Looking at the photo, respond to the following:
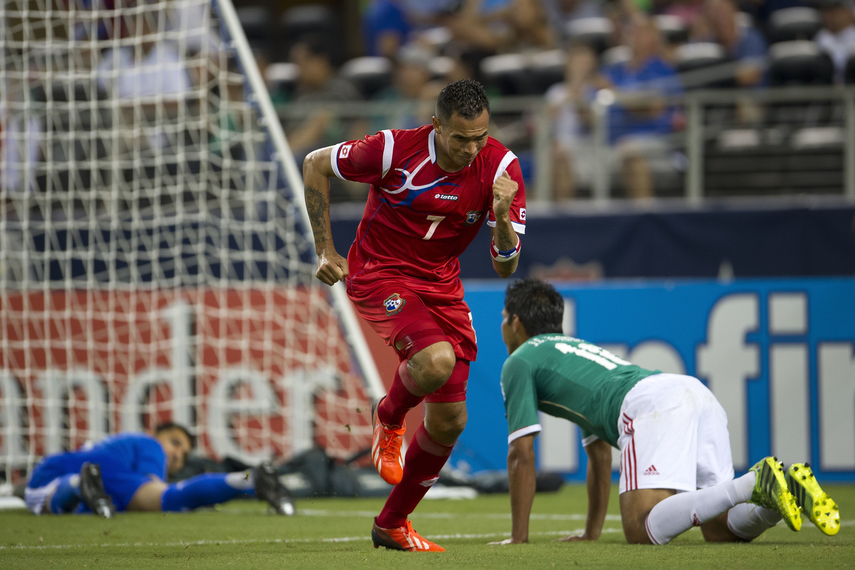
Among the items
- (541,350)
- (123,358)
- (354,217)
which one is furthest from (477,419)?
(541,350)

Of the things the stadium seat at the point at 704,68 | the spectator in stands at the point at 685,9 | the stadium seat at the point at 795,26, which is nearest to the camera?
the stadium seat at the point at 704,68

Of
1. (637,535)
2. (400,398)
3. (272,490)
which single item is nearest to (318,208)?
(400,398)

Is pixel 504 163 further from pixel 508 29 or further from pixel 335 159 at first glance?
pixel 508 29

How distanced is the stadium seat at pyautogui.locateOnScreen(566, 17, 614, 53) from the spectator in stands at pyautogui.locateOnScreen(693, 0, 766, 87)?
44.1 inches

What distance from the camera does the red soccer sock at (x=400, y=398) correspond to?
175 inches

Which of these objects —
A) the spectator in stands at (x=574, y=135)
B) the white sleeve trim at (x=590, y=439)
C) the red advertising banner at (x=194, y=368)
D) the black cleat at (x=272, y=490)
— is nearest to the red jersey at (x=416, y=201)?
the white sleeve trim at (x=590, y=439)

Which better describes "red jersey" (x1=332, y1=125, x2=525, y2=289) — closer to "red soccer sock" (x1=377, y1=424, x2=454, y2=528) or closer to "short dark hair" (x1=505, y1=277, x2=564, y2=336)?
"short dark hair" (x1=505, y1=277, x2=564, y2=336)

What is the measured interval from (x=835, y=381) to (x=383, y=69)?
22.5 ft

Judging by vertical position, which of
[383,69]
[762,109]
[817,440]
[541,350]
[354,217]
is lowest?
[817,440]

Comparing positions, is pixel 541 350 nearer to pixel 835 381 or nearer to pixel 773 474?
pixel 773 474

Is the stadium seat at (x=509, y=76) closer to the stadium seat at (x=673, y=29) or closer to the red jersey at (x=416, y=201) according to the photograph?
the stadium seat at (x=673, y=29)

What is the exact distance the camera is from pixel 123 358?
918 cm

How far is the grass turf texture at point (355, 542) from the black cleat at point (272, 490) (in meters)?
0.13

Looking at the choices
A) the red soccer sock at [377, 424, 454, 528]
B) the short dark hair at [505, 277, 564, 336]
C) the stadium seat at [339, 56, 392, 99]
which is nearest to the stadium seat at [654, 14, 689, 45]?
the stadium seat at [339, 56, 392, 99]
